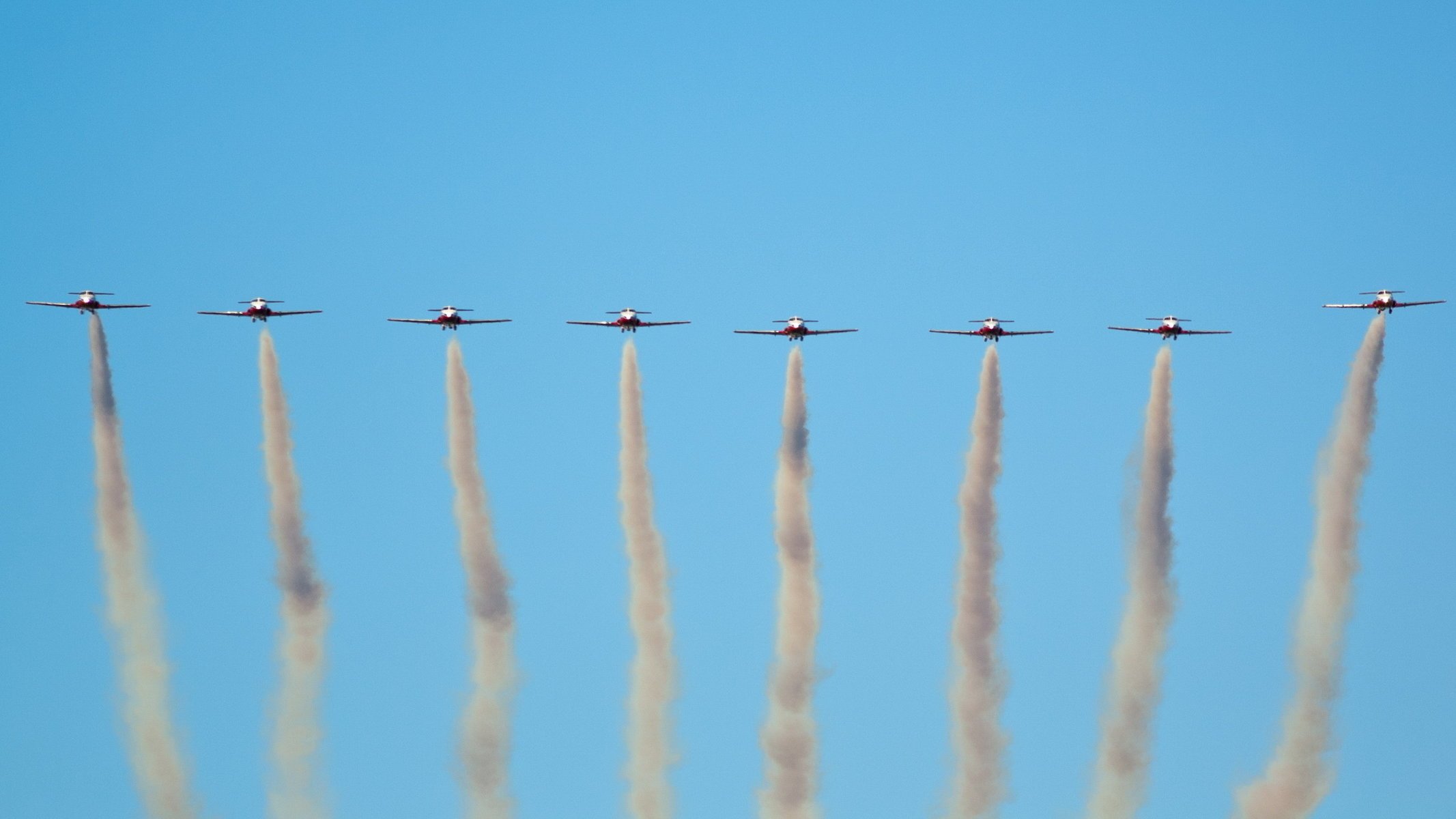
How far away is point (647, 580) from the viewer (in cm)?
14300

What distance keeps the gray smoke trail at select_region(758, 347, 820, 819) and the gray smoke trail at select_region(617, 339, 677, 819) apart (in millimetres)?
5082

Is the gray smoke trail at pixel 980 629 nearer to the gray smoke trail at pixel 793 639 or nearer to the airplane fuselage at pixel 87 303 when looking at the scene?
the gray smoke trail at pixel 793 639

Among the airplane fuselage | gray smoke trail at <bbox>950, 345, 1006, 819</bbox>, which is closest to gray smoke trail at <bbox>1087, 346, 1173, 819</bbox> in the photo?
gray smoke trail at <bbox>950, 345, 1006, 819</bbox>

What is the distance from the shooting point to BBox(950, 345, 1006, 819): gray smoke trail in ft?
452

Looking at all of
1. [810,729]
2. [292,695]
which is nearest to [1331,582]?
[810,729]

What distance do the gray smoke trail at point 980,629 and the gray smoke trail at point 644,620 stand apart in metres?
14.2

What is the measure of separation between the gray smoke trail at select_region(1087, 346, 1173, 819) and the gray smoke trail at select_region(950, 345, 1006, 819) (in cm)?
528

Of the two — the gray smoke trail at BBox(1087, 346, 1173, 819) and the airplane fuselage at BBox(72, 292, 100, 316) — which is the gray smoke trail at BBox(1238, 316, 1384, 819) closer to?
the gray smoke trail at BBox(1087, 346, 1173, 819)

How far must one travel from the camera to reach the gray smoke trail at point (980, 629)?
5428 inches

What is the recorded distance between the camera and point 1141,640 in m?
139

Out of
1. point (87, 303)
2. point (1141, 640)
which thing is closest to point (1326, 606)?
point (1141, 640)

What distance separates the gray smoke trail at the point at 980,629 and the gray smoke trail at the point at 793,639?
717 centimetres

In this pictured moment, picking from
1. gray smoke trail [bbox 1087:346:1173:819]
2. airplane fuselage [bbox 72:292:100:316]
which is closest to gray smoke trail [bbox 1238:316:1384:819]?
gray smoke trail [bbox 1087:346:1173:819]

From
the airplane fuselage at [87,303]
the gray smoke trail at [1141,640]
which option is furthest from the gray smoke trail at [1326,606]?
the airplane fuselage at [87,303]
